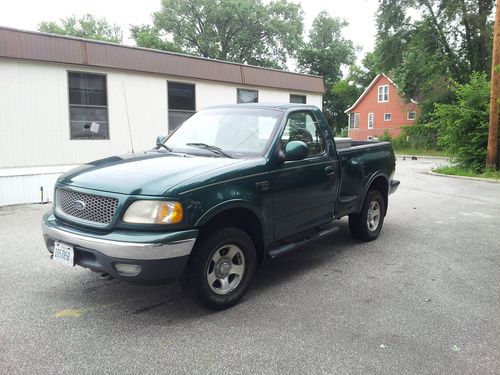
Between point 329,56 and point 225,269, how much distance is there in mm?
55306

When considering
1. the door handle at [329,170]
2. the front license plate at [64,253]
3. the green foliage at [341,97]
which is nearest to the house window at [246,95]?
the door handle at [329,170]

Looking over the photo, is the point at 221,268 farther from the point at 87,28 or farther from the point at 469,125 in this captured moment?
the point at 87,28

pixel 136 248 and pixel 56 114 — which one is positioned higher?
pixel 56 114

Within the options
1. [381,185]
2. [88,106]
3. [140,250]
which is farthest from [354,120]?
[140,250]

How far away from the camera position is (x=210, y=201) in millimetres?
3424

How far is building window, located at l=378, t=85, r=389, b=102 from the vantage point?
44.7m

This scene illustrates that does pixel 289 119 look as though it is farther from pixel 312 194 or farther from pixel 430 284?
pixel 430 284

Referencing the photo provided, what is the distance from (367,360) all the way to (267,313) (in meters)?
1.00

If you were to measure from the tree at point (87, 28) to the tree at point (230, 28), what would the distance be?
12080 mm

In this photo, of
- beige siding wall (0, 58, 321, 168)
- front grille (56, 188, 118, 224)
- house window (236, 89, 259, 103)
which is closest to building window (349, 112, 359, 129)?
house window (236, 89, 259, 103)

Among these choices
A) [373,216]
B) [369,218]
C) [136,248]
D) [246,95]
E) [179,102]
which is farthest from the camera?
[246,95]

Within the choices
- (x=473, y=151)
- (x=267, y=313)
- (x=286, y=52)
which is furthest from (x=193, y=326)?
(x=286, y=52)

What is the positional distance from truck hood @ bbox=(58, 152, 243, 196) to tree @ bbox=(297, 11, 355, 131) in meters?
50.9

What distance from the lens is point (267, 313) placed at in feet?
12.0
